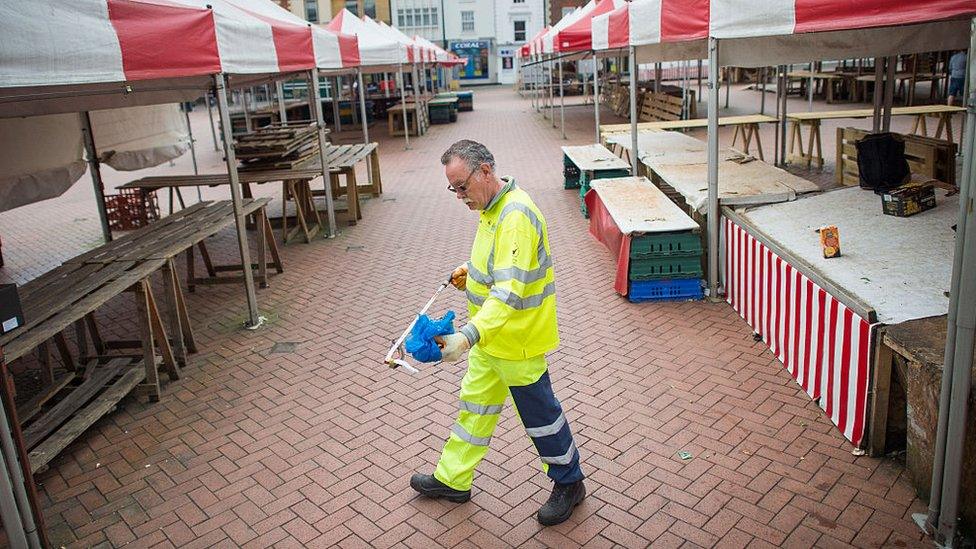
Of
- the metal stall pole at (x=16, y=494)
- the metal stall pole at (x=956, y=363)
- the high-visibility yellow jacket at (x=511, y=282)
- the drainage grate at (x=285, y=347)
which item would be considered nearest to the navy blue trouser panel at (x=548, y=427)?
the high-visibility yellow jacket at (x=511, y=282)

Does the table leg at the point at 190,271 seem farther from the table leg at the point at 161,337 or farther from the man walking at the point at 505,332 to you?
the man walking at the point at 505,332

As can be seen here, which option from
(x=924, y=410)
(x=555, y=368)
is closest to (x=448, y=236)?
(x=555, y=368)

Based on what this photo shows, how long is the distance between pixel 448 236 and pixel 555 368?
4793 millimetres

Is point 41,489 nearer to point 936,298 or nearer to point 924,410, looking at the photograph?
point 924,410

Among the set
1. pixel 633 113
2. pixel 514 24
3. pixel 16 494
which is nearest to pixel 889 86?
pixel 633 113

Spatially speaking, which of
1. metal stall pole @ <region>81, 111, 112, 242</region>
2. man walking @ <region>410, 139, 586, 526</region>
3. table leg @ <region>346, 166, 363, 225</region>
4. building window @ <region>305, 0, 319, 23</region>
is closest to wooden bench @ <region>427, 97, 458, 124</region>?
table leg @ <region>346, 166, 363, 225</region>

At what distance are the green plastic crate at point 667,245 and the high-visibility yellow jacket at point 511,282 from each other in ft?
11.2

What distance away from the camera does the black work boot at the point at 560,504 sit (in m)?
3.76

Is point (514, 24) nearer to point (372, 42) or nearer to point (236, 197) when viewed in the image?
point (372, 42)

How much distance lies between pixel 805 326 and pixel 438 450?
2664 millimetres

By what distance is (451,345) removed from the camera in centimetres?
319

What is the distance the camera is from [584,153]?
12164 millimetres

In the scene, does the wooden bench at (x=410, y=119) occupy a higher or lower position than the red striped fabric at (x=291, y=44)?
lower

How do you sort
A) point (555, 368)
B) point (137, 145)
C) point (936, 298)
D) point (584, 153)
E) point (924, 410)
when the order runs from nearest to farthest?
point (924, 410), point (936, 298), point (555, 368), point (137, 145), point (584, 153)
